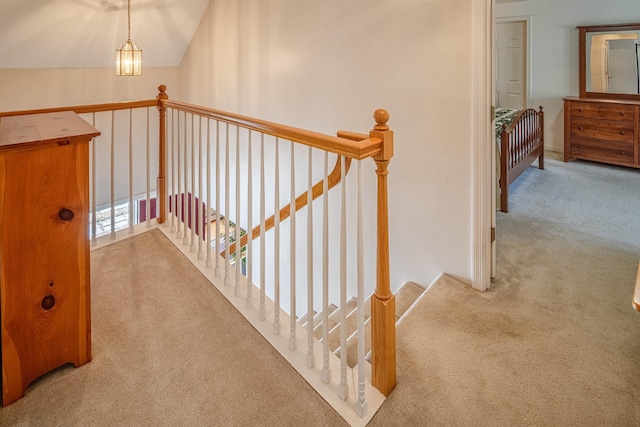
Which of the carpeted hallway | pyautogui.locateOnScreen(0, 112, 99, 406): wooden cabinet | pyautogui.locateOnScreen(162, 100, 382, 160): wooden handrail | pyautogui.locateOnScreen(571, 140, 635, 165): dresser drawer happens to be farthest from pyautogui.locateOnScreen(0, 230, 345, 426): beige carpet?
pyautogui.locateOnScreen(571, 140, 635, 165): dresser drawer

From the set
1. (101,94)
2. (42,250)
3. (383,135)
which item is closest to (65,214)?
(42,250)

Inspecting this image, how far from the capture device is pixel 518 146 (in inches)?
159

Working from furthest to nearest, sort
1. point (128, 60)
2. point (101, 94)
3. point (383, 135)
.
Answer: point (101, 94)
point (128, 60)
point (383, 135)

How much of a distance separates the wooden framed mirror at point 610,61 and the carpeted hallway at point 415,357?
300cm

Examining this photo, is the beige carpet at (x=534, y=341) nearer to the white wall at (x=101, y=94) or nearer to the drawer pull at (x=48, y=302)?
the drawer pull at (x=48, y=302)

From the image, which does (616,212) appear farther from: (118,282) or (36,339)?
(36,339)

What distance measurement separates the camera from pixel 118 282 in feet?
7.48

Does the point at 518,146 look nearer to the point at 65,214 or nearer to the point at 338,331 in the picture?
the point at 338,331

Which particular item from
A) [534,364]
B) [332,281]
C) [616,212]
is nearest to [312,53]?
[332,281]

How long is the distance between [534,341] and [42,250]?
2.03m

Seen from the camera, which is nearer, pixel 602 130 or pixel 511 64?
pixel 602 130

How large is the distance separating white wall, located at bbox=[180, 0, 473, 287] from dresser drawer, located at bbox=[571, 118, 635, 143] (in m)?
3.57

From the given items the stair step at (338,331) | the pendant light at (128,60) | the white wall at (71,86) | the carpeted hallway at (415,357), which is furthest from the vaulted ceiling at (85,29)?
the stair step at (338,331)

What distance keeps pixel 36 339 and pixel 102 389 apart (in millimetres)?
299
